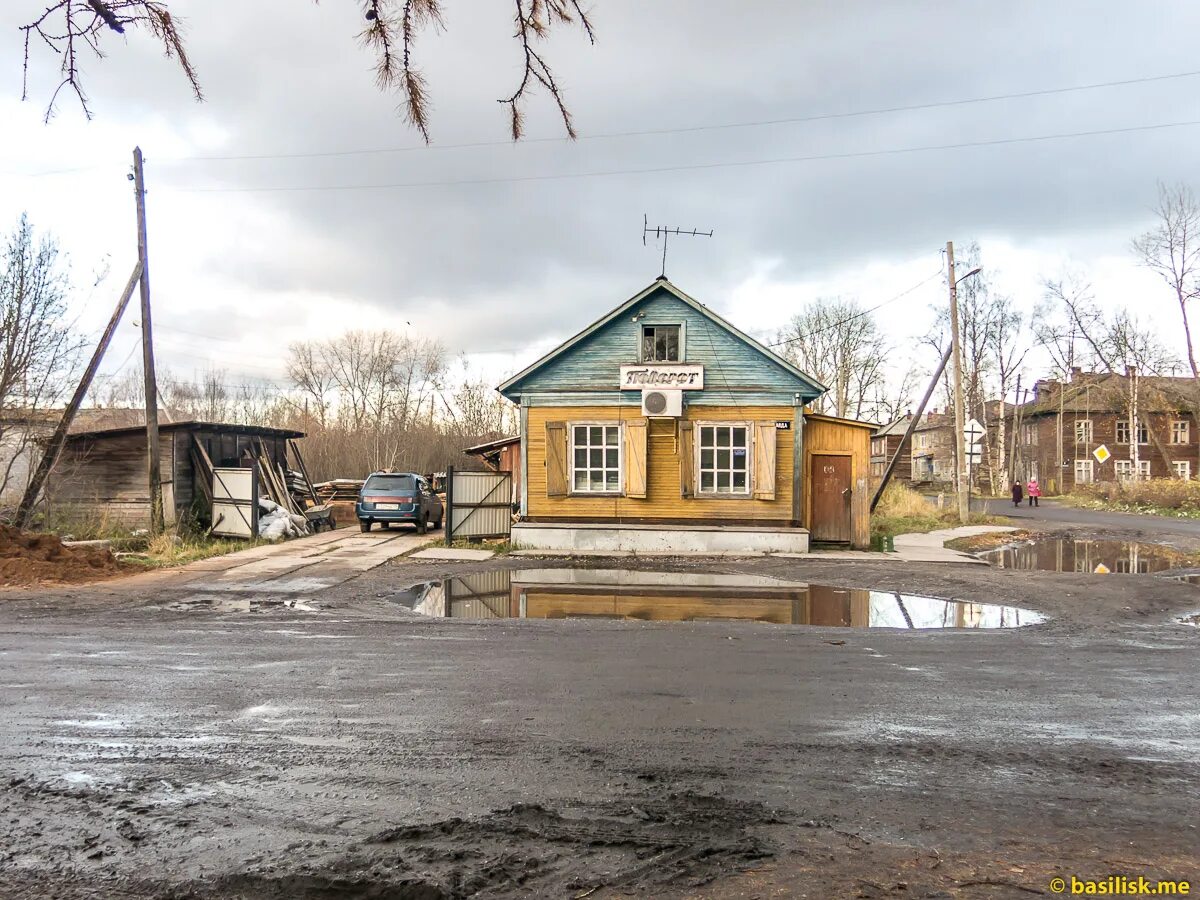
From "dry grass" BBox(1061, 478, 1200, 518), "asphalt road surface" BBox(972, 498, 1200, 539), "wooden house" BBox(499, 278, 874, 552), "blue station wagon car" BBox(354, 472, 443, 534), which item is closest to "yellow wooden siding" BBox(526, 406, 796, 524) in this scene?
"wooden house" BBox(499, 278, 874, 552)

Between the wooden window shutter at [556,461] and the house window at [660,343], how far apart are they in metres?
2.89

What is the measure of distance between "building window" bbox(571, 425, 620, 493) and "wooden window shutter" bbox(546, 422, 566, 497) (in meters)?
0.25

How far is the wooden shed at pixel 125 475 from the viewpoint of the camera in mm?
20531

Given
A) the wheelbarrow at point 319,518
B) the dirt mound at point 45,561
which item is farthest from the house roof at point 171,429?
the dirt mound at point 45,561

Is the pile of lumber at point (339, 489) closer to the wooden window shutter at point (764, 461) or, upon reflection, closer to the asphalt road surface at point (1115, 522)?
the wooden window shutter at point (764, 461)

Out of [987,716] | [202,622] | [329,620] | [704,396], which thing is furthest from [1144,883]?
→ [704,396]

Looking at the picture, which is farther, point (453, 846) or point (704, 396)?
point (704, 396)

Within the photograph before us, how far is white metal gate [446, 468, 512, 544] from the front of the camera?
20406 millimetres

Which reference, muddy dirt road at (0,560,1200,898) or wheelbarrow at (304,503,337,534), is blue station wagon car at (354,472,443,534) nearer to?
wheelbarrow at (304,503,337,534)

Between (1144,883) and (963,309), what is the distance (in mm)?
64296

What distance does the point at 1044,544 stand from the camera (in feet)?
74.0

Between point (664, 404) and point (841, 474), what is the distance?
4.94 metres

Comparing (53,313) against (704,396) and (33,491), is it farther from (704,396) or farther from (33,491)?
(704,396)

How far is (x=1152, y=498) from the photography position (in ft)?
124
